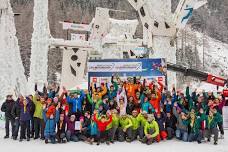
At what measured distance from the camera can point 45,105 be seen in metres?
14.1

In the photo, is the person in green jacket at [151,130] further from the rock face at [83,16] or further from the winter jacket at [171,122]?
the rock face at [83,16]

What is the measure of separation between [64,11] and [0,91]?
61747 mm

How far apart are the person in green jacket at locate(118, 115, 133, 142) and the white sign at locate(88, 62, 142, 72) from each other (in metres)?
2.55

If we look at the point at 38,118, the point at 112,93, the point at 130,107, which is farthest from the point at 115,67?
the point at 38,118

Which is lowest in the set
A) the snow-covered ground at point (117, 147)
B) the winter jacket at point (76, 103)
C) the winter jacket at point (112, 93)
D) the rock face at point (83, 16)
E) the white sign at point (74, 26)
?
the snow-covered ground at point (117, 147)

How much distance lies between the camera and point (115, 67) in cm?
1617

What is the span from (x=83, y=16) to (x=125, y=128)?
220 feet

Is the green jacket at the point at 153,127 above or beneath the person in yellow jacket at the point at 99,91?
beneath

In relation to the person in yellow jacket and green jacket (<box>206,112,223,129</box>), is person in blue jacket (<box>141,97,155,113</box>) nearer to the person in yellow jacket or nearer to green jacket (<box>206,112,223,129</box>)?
the person in yellow jacket

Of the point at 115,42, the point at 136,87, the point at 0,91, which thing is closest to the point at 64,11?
the point at 115,42

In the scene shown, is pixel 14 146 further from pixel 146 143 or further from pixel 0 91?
pixel 0 91

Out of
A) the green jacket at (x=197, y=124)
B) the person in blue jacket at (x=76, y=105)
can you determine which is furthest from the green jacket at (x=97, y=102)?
the green jacket at (x=197, y=124)

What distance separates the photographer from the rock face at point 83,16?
6831cm

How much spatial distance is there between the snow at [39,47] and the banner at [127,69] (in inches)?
401
